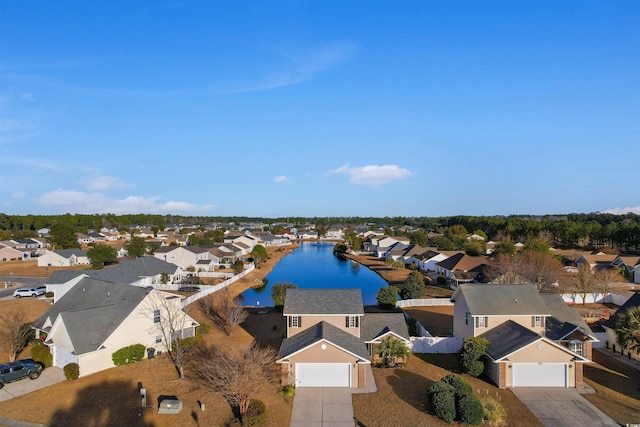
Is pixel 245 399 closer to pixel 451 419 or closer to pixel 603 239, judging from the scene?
pixel 451 419

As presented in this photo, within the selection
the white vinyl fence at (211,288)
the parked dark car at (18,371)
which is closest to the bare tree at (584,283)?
the white vinyl fence at (211,288)

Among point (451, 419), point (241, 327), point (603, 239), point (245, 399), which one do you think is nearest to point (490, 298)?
point (451, 419)

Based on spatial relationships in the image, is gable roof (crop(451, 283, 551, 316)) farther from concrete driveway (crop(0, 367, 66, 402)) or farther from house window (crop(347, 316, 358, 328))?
concrete driveway (crop(0, 367, 66, 402))

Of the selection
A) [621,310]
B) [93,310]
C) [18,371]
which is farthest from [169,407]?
[621,310]

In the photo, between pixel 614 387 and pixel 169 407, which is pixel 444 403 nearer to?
pixel 614 387

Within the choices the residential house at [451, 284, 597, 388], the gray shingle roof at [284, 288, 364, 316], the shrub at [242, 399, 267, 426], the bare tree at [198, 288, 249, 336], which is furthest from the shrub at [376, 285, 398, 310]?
the shrub at [242, 399, 267, 426]

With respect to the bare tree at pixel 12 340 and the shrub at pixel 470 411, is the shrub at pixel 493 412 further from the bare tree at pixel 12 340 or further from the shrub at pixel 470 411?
the bare tree at pixel 12 340
